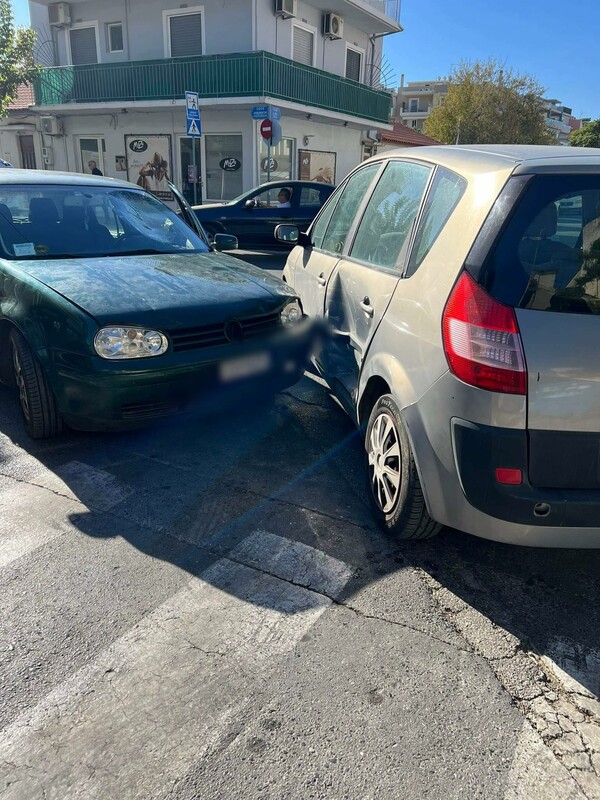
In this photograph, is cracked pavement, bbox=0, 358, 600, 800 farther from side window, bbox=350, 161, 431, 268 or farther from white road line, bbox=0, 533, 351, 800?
side window, bbox=350, 161, 431, 268

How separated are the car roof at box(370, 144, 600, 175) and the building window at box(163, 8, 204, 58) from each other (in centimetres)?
1975

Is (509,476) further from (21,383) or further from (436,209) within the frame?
(21,383)

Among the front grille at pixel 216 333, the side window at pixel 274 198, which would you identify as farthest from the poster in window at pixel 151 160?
the front grille at pixel 216 333

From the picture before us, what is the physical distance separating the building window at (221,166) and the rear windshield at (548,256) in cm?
1915

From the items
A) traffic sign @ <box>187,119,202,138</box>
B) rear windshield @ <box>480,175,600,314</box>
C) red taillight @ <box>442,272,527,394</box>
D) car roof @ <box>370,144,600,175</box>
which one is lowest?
red taillight @ <box>442,272,527,394</box>

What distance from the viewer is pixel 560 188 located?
2.30 m

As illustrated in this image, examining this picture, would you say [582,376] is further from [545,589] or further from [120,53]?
[120,53]

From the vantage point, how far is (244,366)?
3.97 meters

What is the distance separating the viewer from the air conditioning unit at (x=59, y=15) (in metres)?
21.4

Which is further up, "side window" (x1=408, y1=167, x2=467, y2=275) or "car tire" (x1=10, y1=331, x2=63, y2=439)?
"side window" (x1=408, y1=167, x2=467, y2=275)

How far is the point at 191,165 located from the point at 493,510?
20.6m

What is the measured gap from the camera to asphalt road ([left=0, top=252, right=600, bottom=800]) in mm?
1854

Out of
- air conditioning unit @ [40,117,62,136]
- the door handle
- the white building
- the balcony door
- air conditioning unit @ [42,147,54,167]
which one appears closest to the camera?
the door handle

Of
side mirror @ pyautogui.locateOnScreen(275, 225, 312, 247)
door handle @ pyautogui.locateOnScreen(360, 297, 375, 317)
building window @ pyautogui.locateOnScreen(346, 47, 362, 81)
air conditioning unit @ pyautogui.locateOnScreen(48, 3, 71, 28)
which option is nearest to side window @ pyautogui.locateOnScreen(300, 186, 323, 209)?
side mirror @ pyautogui.locateOnScreen(275, 225, 312, 247)
